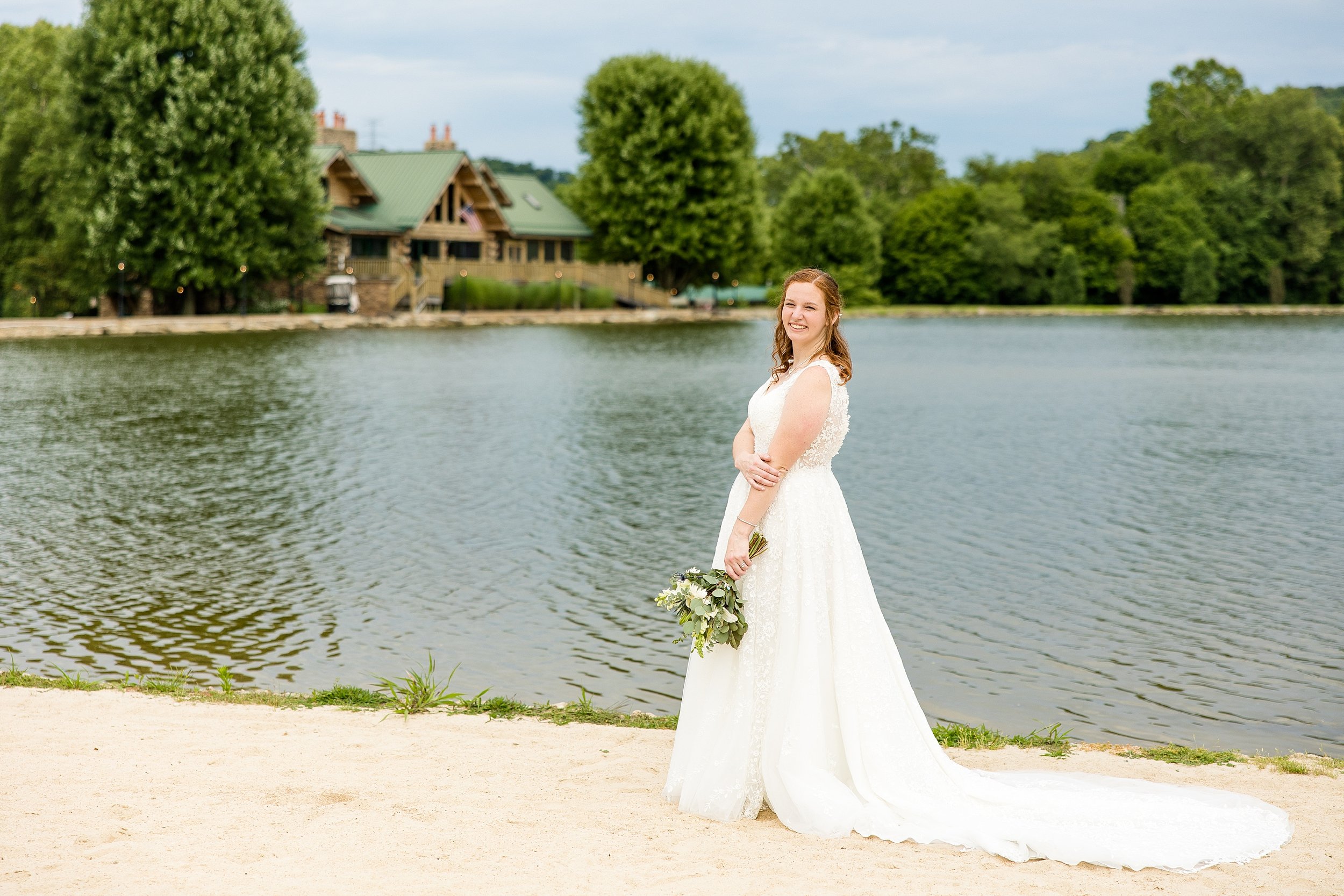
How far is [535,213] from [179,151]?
25788 mm

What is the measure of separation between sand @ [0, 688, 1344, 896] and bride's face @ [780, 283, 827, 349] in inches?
81.2

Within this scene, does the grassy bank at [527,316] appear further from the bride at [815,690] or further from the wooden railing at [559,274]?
the bride at [815,690]

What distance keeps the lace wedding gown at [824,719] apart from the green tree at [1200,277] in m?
94.0

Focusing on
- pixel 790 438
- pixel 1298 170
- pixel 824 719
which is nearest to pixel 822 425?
pixel 790 438

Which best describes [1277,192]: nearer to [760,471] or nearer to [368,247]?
[368,247]

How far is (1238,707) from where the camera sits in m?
8.45

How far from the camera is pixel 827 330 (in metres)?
5.42

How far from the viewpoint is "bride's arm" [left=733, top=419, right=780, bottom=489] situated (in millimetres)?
5254

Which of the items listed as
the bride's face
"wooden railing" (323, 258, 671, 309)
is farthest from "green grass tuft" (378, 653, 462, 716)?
"wooden railing" (323, 258, 671, 309)

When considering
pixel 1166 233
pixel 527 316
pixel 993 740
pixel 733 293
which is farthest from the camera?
pixel 1166 233

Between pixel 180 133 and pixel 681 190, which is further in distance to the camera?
pixel 681 190

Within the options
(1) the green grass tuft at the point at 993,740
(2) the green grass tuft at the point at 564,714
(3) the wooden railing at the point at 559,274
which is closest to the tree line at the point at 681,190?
(3) the wooden railing at the point at 559,274

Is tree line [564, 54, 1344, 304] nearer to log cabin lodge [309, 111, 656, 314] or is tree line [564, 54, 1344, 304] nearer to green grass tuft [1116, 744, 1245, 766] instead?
log cabin lodge [309, 111, 656, 314]

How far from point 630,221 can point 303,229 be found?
68.8ft
